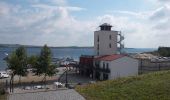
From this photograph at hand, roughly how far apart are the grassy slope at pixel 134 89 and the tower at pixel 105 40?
30377 millimetres

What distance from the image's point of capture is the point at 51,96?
1439 inches

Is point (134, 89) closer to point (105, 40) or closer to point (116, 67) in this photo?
point (116, 67)

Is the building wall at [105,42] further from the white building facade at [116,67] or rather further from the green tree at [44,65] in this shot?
the green tree at [44,65]

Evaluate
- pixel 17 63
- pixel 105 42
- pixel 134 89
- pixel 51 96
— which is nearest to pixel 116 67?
pixel 105 42

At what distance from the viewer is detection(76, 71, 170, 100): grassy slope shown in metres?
31.6

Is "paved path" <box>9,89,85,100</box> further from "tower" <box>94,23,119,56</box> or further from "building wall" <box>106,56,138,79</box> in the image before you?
"tower" <box>94,23,119,56</box>

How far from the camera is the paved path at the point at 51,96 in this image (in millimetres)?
35375

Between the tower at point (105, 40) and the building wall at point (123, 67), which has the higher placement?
the tower at point (105, 40)

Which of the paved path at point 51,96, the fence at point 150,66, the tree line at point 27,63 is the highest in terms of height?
the tree line at point 27,63

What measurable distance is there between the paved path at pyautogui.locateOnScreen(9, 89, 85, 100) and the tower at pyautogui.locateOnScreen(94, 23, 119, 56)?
31415 millimetres

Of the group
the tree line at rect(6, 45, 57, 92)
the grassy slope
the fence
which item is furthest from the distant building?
the grassy slope

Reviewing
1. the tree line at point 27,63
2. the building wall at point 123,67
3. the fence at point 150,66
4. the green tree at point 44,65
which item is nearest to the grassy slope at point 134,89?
the green tree at point 44,65

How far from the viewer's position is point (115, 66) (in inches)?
2306

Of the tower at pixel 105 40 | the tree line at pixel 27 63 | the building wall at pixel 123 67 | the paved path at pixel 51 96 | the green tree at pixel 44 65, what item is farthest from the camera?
the tower at pixel 105 40
